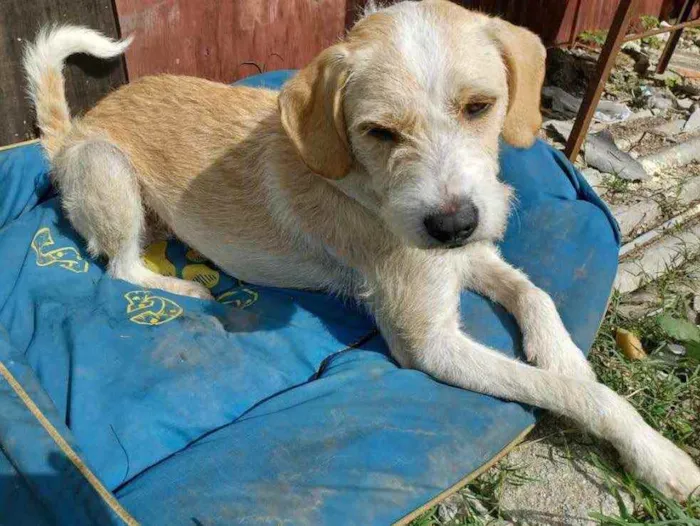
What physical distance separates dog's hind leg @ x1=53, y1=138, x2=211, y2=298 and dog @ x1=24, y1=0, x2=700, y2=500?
1 cm

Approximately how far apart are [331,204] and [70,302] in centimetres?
161

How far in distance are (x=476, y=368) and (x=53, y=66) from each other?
124 inches

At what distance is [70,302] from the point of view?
364 centimetres

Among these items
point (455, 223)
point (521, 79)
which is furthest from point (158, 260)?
point (521, 79)

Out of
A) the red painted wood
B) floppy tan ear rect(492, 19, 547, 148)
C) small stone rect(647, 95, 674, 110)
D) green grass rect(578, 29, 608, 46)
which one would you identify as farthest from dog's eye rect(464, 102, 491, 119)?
green grass rect(578, 29, 608, 46)

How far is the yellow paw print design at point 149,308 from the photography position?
139 inches

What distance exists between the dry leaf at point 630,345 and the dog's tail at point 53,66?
3507mm

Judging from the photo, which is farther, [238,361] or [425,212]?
[238,361]

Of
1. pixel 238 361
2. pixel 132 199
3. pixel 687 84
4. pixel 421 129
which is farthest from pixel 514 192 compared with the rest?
pixel 687 84

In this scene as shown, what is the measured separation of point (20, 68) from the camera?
440 cm

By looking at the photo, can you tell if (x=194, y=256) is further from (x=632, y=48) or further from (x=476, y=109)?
(x=632, y=48)

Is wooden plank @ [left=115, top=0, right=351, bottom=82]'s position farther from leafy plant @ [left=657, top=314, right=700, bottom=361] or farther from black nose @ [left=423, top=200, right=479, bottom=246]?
leafy plant @ [left=657, top=314, right=700, bottom=361]

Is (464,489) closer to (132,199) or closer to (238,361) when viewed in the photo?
(238,361)

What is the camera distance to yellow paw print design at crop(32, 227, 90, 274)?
12.8 feet
